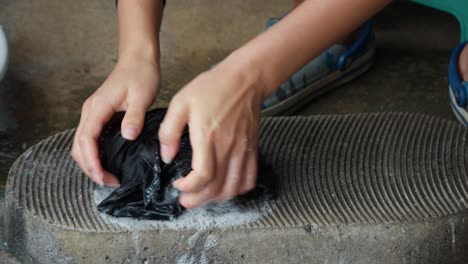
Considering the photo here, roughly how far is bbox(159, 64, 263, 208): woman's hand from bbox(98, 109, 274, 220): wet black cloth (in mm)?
138

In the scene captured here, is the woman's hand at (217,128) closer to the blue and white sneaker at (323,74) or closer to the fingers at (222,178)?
the fingers at (222,178)

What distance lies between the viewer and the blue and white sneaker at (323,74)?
2064mm

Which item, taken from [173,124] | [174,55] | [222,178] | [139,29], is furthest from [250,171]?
[174,55]

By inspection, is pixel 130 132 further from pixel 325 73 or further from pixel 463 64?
pixel 463 64

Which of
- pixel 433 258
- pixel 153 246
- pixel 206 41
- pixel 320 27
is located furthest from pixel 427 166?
pixel 206 41

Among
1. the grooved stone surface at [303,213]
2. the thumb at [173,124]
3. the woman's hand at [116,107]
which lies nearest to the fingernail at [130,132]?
the woman's hand at [116,107]

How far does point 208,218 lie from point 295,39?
0.40m

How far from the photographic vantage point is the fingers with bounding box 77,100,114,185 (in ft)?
4.41

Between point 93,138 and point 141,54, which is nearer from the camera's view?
point 93,138

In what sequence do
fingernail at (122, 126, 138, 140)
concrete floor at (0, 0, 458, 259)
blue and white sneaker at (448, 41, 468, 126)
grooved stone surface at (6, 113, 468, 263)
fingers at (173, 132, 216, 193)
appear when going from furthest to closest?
concrete floor at (0, 0, 458, 259), blue and white sneaker at (448, 41, 468, 126), grooved stone surface at (6, 113, 468, 263), fingernail at (122, 126, 138, 140), fingers at (173, 132, 216, 193)

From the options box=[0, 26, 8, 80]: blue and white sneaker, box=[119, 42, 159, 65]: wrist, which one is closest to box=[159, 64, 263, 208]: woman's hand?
box=[119, 42, 159, 65]: wrist

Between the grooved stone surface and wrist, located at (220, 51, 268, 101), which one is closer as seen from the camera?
wrist, located at (220, 51, 268, 101)

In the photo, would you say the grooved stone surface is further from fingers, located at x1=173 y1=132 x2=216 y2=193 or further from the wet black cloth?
fingers, located at x1=173 y1=132 x2=216 y2=193

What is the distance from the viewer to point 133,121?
133 cm
